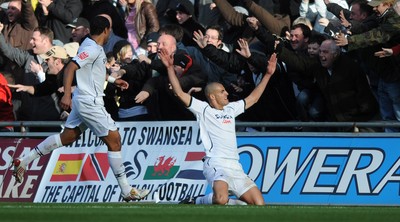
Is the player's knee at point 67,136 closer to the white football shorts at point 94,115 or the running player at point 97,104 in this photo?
the running player at point 97,104

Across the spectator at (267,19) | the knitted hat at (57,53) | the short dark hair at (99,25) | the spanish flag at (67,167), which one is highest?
the short dark hair at (99,25)

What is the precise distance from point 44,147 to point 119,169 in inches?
48.1

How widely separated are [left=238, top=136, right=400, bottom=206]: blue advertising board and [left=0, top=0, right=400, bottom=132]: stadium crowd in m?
0.53

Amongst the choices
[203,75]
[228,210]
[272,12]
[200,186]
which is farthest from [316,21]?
[228,210]

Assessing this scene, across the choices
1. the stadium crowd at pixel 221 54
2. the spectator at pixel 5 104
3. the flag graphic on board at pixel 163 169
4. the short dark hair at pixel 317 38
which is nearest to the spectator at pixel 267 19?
the stadium crowd at pixel 221 54

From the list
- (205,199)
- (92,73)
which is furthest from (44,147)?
(205,199)

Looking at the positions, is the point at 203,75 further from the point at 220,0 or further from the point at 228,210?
the point at 228,210

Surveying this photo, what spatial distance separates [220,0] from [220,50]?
1.76 m

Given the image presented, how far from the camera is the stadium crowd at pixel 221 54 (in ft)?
58.8

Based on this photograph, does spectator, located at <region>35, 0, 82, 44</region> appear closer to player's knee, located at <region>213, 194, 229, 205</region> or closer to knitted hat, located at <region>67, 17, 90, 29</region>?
knitted hat, located at <region>67, 17, 90, 29</region>

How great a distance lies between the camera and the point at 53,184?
19109mm

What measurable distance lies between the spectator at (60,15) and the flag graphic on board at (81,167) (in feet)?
11.4

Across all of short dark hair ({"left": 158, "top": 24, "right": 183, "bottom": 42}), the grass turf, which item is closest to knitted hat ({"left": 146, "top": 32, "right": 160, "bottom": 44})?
short dark hair ({"left": 158, "top": 24, "right": 183, "bottom": 42})

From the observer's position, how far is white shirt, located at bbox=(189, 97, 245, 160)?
16.5 m
